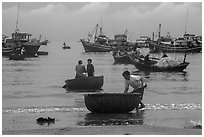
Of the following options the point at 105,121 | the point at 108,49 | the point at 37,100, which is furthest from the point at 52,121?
the point at 108,49

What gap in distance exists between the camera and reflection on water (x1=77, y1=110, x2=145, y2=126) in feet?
39.0

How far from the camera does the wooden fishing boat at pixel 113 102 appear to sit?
12891 mm

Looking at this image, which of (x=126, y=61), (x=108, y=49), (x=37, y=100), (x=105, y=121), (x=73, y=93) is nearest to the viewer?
(x=105, y=121)

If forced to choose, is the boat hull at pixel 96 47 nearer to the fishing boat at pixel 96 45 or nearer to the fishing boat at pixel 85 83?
the fishing boat at pixel 96 45

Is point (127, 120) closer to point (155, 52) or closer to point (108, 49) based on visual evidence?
point (155, 52)

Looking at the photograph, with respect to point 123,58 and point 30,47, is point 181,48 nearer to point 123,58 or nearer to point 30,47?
point 30,47

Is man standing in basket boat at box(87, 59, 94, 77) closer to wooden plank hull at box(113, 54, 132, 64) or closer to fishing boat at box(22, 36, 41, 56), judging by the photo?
wooden plank hull at box(113, 54, 132, 64)

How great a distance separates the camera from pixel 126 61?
2069 inches

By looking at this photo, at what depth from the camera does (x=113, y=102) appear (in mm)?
12930

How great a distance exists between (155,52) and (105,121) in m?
79.0

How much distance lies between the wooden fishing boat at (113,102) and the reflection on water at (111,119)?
0.19 meters

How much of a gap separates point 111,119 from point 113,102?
696 mm

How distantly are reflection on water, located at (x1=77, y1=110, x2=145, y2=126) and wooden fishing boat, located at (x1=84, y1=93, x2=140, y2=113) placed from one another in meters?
0.19

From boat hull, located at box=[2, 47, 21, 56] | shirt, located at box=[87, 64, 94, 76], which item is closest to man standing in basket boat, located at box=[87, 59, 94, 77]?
shirt, located at box=[87, 64, 94, 76]
